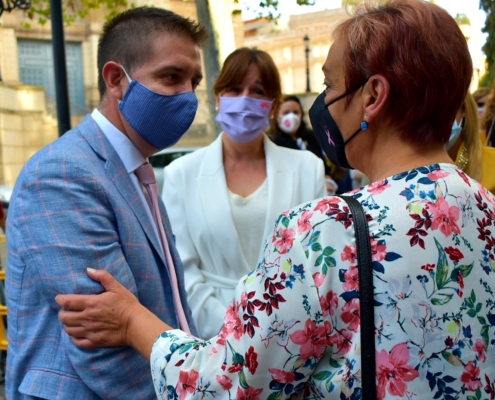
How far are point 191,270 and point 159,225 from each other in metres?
1.06

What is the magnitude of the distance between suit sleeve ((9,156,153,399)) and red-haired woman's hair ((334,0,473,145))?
0.80 metres

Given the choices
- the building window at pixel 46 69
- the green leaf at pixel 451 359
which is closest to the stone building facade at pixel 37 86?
the building window at pixel 46 69

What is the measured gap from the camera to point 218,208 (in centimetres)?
319

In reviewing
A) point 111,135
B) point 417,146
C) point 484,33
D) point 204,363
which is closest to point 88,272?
point 204,363

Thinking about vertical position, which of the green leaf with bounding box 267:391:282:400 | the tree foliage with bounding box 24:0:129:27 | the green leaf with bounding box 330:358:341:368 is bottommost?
the green leaf with bounding box 267:391:282:400

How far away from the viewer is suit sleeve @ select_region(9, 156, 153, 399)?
166 centimetres

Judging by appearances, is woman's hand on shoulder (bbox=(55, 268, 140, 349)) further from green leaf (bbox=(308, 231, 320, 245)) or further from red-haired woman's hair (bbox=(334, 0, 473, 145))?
red-haired woman's hair (bbox=(334, 0, 473, 145))

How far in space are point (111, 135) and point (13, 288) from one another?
0.58 metres

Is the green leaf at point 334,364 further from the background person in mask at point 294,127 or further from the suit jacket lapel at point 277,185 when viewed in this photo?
the background person in mask at point 294,127

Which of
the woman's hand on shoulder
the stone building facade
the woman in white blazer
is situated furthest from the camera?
the stone building facade

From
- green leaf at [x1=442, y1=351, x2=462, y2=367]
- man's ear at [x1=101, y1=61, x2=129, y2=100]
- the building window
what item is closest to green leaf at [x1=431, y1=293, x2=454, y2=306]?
green leaf at [x1=442, y1=351, x2=462, y2=367]

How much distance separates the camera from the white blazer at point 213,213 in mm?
3051

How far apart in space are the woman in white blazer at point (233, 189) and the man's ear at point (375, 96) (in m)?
1.66

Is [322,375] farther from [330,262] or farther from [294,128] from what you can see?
[294,128]
